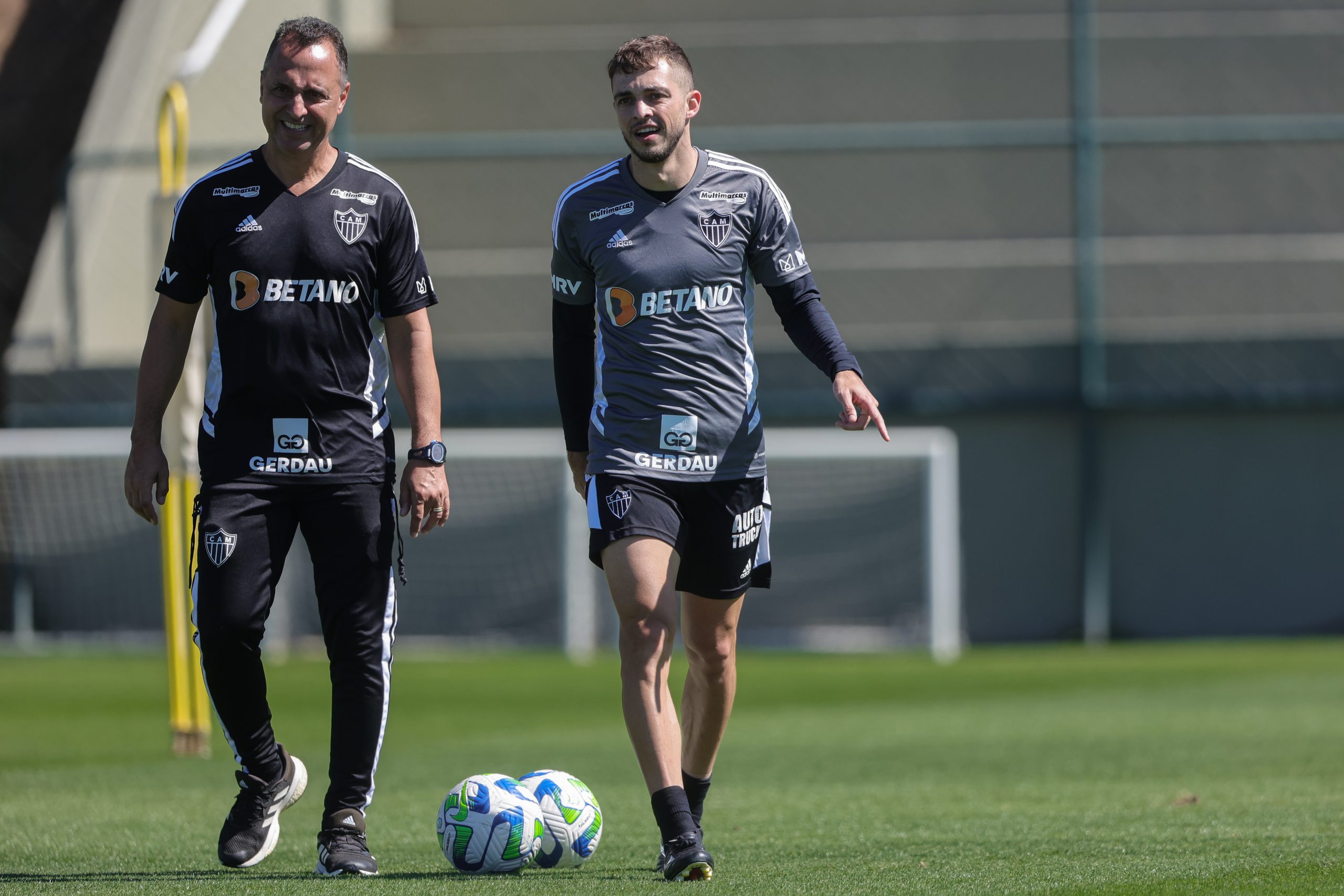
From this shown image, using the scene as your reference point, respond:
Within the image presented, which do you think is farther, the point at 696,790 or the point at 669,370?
the point at 696,790

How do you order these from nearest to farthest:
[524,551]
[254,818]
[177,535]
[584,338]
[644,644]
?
[644,644] → [254,818] → [584,338] → [177,535] → [524,551]

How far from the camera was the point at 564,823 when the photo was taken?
15.2 feet

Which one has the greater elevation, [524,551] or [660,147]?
[660,147]

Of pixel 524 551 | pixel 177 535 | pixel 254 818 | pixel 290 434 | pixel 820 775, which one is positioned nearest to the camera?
pixel 290 434

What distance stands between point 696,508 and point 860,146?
13237 mm

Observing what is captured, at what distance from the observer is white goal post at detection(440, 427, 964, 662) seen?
15109 mm

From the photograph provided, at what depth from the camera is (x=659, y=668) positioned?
14.9 ft

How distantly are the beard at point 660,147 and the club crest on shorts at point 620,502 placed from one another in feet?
2.77

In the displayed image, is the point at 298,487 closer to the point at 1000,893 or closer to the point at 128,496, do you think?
the point at 128,496

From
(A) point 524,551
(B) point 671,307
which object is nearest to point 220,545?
(B) point 671,307

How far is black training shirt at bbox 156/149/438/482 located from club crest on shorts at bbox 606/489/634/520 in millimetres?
636

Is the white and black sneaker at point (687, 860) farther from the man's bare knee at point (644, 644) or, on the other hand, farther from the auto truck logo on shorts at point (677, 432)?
the auto truck logo on shorts at point (677, 432)

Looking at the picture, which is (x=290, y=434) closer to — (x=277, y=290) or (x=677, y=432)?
(x=277, y=290)

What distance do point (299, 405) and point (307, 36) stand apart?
930mm
